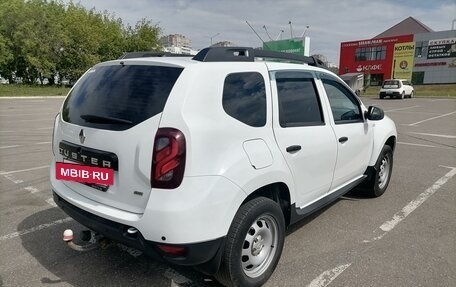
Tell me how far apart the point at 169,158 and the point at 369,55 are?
202ft

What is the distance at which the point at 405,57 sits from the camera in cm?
5300

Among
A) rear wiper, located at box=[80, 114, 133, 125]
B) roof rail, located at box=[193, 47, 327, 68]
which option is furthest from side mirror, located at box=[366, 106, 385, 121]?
rear wiper, located at box=[80, 114, 133, 125]

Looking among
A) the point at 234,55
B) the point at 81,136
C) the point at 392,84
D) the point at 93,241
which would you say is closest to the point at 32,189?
the point at 93,241

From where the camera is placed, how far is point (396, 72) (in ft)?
177

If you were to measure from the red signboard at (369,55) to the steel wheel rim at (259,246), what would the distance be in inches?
2304

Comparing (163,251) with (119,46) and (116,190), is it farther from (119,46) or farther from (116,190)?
(119,46)

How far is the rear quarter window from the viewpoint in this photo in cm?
246

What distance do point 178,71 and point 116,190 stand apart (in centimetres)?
94

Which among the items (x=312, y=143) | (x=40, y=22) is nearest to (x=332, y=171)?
(x=312, y=143)

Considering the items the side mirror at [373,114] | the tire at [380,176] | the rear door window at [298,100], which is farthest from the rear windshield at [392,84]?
the rear door window at [298,100]

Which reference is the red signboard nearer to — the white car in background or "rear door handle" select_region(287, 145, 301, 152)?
the white car in background

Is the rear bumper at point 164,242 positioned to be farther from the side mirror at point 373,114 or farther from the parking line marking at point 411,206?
the side mirror at point 373,114

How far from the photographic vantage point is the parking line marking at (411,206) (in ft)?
12.6

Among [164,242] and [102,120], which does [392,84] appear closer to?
[102,120]
